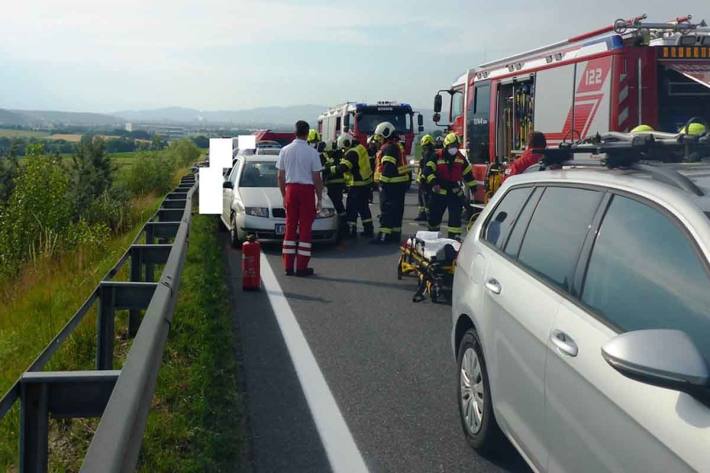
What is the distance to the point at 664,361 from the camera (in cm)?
235

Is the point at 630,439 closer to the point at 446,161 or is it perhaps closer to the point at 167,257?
the point at 167,257

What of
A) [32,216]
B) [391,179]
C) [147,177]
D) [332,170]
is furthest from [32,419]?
[147,177]

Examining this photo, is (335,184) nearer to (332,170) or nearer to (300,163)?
(332,170)

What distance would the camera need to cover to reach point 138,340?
3.83 m

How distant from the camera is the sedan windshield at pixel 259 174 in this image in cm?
1413

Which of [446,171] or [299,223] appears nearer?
[299,223]

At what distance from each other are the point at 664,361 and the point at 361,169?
11.9 meters

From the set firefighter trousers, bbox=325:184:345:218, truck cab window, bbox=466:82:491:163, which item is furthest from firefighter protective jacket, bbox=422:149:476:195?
truck cab window, bbox=466:82:491:163

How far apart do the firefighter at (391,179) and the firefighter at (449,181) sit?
84 cm

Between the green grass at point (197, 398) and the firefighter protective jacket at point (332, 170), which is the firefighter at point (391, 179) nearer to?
the firefighter protective jacket at point (332, 170)

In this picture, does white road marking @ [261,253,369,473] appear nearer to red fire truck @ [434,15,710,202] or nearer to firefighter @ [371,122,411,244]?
firefighter @ [371,122,411,244]

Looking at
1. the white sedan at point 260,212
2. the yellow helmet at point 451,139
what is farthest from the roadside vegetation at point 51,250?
the yellow helmet at point 451,139

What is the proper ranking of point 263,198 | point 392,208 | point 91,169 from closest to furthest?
point 263,198, point 392,208, point 91,169

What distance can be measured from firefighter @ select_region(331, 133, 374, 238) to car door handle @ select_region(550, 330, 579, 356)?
10.7m
